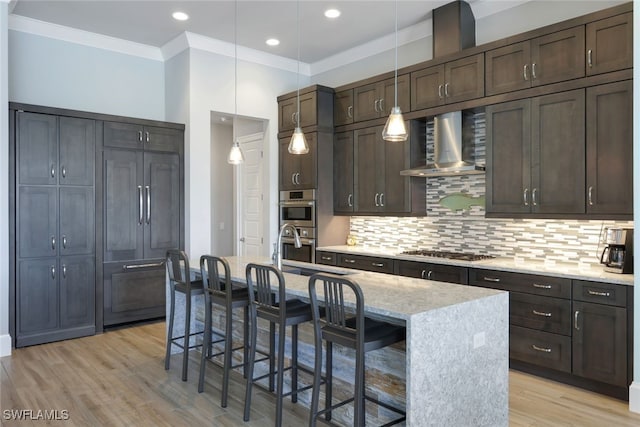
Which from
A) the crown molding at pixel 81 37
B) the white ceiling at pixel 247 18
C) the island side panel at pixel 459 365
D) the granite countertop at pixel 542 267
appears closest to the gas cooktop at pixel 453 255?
the granite countertop at pixel 542 267

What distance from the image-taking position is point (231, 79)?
6.04 m

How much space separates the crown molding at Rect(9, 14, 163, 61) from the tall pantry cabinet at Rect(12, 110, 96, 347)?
118cm

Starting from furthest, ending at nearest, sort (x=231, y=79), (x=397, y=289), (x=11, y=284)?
(x=231, y=79)
(x=11, y=284)
(x=397, y=289)

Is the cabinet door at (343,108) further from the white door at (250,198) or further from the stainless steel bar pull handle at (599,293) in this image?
the stainless steel bar pull handle at (599,293)

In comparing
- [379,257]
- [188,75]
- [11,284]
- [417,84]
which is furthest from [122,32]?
[379,257]

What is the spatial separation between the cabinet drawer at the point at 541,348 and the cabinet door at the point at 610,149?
3.46 feet

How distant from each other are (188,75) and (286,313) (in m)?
3.84

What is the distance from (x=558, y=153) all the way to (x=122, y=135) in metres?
4.44

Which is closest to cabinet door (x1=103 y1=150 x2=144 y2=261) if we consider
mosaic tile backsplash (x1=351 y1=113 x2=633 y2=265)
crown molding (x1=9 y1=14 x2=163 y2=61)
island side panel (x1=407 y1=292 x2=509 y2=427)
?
crown molding (x1=9 y1=14 x2=163 y2=61)

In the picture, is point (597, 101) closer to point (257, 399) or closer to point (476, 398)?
point (476, 398)

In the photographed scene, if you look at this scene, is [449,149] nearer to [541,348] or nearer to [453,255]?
[453,255]

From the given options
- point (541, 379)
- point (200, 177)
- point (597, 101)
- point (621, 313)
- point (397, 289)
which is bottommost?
→ point (541, 379)

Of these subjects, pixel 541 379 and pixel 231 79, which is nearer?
pixel 541 379

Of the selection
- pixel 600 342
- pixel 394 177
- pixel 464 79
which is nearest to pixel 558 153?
pixel 464 79
